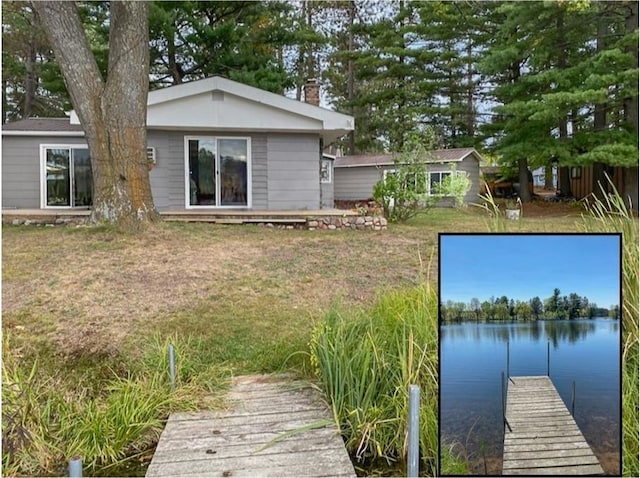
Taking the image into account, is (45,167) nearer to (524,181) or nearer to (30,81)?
(30,81)

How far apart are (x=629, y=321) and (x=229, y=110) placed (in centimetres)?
905

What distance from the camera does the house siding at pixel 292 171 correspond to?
34.6 feet

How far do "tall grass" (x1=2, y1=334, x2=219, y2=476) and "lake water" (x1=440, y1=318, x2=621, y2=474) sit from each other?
1.47 m

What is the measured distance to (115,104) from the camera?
6.85m

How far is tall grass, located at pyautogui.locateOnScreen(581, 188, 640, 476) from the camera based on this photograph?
5.24 feet

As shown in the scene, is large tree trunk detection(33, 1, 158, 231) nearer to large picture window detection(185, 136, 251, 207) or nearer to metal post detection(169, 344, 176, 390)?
large picture window detection(185, 136, 251, 207)

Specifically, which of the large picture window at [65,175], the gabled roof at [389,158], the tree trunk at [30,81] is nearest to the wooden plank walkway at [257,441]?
the large picture window at [65,175]

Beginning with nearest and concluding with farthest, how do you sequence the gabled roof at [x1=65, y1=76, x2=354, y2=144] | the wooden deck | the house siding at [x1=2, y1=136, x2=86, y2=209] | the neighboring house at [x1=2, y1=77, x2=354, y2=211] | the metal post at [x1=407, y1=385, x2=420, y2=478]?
the metal post at [x1=407, y1=385, x2=420, y2=478] < the wooden deck < the gabled roof at [x1=65, y1=76, x2=354, y2=144] < the neighboring house at [x1=2, y1=77, x2=354, y2=211] < the house siding at [x1=2, y1=136, x2=86, y2=209]

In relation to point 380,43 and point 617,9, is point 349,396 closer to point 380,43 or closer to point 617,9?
point 617,9

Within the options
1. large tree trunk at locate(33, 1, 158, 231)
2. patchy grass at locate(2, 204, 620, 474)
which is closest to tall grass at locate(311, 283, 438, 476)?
patchy grass at locate(2, 204, 620, 474)

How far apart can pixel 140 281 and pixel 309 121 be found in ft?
20.1

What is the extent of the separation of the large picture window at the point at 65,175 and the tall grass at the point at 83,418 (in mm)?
8899

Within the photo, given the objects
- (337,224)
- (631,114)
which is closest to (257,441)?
(337,224)

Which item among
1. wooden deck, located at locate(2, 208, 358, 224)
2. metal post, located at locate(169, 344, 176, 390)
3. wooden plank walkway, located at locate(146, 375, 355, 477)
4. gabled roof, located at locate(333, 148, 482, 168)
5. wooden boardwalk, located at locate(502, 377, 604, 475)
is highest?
gabled roof, located at locate(333, 148, 482, 168)
